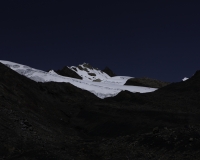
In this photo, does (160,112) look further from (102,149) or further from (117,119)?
(102,149)

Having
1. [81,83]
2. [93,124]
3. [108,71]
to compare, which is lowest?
[93,124]

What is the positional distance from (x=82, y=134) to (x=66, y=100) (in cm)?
1011

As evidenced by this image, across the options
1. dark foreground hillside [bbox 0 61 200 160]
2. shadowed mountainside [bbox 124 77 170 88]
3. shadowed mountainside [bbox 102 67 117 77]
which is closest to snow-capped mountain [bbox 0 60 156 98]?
dark foreground hillside [bbox 0 61 200 160]

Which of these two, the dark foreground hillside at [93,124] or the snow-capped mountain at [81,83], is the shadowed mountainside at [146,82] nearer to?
the snow-capped mountain at [81,83]

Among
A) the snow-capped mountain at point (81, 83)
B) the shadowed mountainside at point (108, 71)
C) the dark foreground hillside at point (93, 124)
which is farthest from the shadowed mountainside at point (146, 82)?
the shadowed mountainside at point (108, 71)

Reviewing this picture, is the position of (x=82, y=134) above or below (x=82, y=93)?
below

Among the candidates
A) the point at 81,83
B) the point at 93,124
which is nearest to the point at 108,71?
the point at 81,83

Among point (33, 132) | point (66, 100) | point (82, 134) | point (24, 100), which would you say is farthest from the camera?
point (66, 100)

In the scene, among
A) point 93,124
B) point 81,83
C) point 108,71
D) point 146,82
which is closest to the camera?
point 93,124

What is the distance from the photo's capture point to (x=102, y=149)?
1351 centimetres

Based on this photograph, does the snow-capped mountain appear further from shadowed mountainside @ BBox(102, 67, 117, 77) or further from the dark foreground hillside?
shadowed mountainside @ BBox(102, 67, 117, 77)

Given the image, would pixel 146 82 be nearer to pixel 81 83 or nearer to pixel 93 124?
pixel 81 83

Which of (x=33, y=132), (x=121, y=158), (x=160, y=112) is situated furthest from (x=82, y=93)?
(x=121, y=158)

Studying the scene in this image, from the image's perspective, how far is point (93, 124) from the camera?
21547 mm
